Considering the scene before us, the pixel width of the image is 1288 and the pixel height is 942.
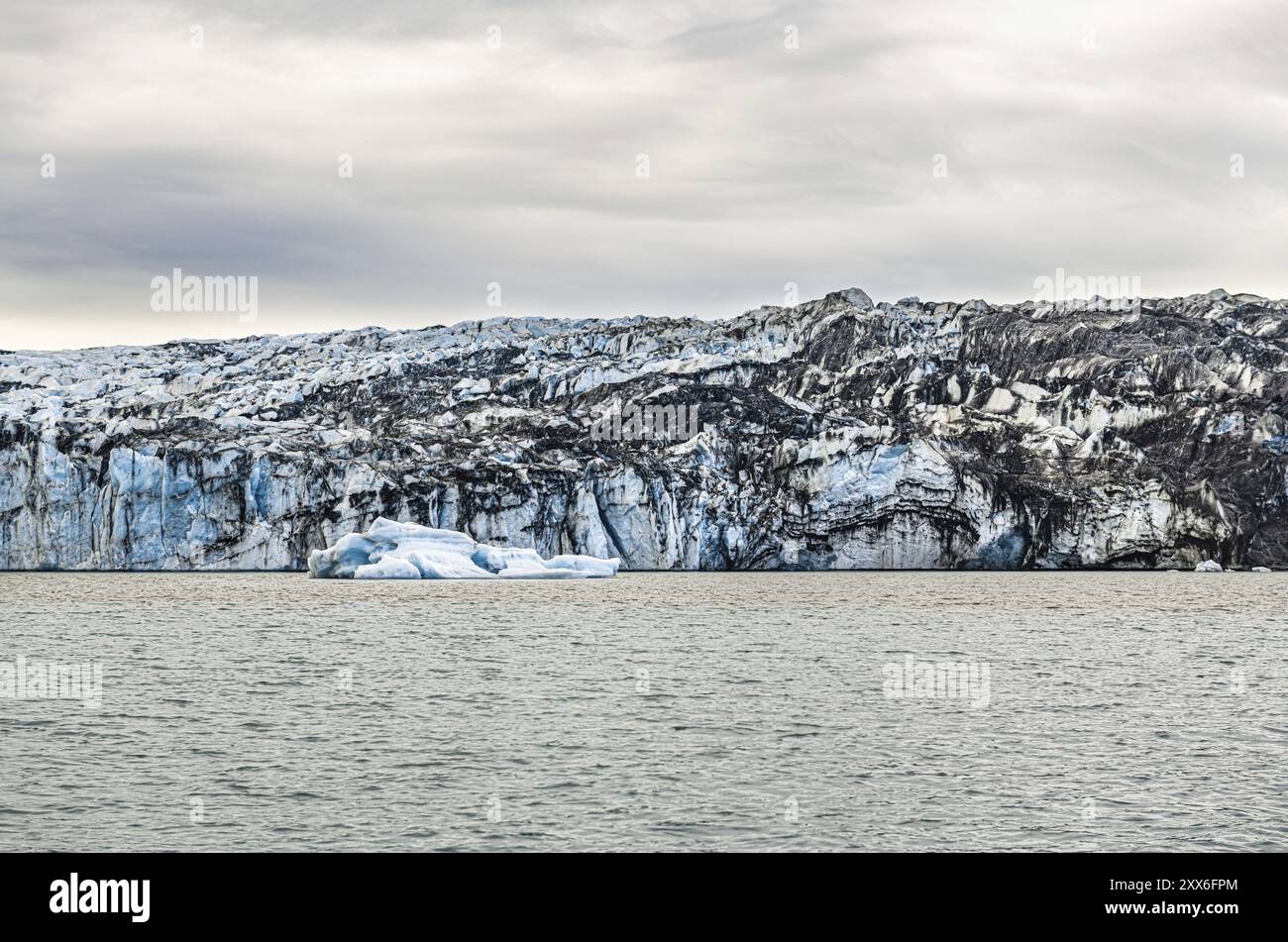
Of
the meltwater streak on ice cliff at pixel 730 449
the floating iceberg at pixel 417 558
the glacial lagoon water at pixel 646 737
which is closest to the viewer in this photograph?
the glacial lagoon water at pixel 646 737

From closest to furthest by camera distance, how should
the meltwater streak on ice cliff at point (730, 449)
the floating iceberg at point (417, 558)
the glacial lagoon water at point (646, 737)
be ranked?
the glacial lagoon water at point (646, 737) < the floating iceberg at point (417, 558) < the meltwater streak on ice cliff at point (730, 449)

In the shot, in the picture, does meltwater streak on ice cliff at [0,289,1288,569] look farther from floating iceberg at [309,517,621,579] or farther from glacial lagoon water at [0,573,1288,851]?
glacial lagoon water at [0,573,1288,851]

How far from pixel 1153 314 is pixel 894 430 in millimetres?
60527

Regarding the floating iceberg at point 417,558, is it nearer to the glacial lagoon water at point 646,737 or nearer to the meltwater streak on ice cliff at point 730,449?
the meltwater streak on ice cliff at point 730,449

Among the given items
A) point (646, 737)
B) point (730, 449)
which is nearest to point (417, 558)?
point (730, 449)

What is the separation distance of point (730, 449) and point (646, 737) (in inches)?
2997

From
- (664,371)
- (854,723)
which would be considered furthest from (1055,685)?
(664,371)

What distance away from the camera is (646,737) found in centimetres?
2208

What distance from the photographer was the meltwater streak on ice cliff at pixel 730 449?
82125 mm

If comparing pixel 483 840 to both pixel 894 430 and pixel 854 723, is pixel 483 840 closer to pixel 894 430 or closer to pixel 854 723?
pixel 854 723

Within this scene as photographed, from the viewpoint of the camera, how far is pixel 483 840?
48.0 feet

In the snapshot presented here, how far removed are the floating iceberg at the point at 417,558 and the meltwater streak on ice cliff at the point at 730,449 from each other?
4.39m

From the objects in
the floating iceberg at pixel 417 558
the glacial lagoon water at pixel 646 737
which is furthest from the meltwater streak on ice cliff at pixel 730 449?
the glacial lagoon water at pixel 646 737
